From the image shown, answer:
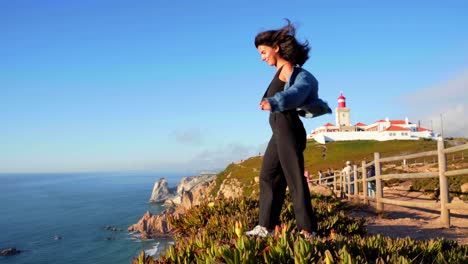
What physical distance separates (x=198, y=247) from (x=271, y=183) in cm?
133

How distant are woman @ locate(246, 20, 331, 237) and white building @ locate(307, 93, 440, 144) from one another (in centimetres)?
9176

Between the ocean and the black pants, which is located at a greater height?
the black pants

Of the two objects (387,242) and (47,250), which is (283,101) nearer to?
(387,242)

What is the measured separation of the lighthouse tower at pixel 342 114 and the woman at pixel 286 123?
9187cm

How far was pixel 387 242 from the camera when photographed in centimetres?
287

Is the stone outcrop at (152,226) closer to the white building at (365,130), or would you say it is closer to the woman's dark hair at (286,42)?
the white building at (365,130)

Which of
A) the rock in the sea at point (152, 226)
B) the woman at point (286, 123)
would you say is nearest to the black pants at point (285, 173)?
the woman at point (286, 123)

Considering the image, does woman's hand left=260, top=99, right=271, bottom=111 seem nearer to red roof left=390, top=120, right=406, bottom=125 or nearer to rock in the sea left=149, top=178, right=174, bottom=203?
red roof left=390, top=120, right=406, bottom=125

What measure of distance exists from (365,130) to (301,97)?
97.0 meters

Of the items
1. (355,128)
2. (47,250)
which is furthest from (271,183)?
(355,128)

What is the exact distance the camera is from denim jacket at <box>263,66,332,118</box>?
3215 mm

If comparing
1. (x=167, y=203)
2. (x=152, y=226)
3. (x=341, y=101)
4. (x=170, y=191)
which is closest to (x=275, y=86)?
(x=152, y=226)

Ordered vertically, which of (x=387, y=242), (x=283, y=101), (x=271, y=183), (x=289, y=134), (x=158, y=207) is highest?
(x=283, y=101)

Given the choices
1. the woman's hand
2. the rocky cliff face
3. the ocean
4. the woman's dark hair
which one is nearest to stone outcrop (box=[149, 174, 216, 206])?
the rocky cliff face
